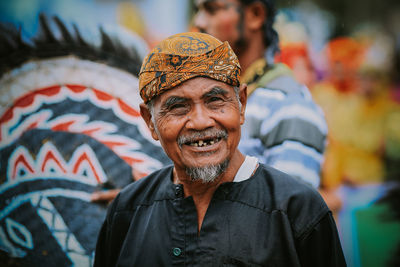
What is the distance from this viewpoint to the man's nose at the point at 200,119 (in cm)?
160

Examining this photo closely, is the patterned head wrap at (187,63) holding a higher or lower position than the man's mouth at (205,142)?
higher

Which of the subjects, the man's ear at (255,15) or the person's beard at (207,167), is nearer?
the person's beard at (207,167)

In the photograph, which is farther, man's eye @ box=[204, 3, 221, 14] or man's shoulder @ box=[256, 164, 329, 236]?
man's eye @ box=[204, 3, 221, 14]

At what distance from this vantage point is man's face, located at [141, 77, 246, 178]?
1.61m

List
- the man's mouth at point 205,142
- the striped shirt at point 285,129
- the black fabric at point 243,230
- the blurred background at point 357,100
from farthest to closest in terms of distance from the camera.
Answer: the blurred background at point 357,100, the striped shirt at point 285,129, the man's mouth at point 205,142, the black fabric at point 243,230

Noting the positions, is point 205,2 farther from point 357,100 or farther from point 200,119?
point 357,100

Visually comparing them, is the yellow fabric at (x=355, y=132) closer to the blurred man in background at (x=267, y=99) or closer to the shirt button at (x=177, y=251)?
the blurred man in background at (x=267, y=99)

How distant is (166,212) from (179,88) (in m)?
0.64

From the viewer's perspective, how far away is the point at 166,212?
1752 mm

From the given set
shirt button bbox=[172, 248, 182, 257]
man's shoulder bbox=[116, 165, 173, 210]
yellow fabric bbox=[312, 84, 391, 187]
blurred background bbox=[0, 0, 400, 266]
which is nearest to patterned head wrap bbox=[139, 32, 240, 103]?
man's shoulder bbox=[116, 165, 173, 210]

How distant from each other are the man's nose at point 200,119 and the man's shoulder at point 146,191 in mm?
415

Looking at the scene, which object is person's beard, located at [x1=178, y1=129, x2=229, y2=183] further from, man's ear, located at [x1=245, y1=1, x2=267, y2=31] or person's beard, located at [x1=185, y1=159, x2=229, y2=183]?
man's ear, located at [x1=245, y1=1, x2=267, y2=31]

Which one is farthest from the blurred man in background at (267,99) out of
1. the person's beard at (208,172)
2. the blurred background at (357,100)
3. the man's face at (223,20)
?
the person's beard at (208,172)

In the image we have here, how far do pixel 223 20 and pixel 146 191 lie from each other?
1.69 meters
